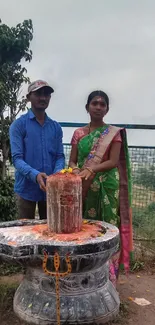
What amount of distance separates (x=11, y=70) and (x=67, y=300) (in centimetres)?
281

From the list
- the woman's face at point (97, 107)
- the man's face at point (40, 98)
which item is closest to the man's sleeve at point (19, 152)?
the man's face at point (40, 98)

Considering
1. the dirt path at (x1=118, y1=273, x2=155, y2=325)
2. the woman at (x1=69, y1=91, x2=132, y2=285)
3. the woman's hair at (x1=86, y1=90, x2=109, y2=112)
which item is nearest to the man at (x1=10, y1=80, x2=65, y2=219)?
the woman at (x1=69, y1=91, x2=132, y2=285)

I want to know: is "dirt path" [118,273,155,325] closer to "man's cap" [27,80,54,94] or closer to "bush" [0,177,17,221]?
"bush" [0,177,17,221]

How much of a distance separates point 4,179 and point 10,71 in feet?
4.34

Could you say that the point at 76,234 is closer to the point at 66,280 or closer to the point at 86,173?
the point at 66,280

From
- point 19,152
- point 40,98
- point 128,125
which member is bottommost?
point 19,152

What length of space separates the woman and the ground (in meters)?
0.33

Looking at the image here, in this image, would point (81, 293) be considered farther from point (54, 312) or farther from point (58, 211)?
point (58, 211)

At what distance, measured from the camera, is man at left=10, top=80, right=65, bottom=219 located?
3.29 m

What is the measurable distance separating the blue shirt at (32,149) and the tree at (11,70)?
1.00m

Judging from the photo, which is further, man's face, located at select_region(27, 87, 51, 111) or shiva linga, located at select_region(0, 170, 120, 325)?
man's face, located at select_region(27, 87, 51, 111)

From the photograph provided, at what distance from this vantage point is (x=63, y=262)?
2.60 metres

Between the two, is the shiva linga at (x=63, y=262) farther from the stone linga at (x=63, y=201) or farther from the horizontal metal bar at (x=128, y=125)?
the horizontal metal bar at (x=128, y=125)

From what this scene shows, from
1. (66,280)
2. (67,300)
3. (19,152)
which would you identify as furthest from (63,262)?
(19,152)
